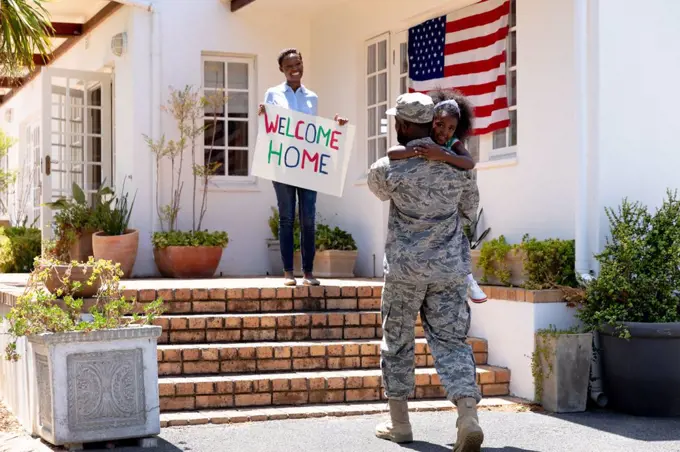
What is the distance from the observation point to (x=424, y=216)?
5195 mm

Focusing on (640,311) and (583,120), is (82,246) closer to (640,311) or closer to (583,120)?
(583,120)

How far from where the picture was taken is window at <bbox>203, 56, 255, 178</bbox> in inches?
448

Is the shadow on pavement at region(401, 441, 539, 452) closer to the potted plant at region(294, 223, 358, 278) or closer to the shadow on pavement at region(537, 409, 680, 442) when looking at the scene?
the shadow on pavement at region(537, 409, 680, 442)

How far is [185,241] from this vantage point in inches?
405

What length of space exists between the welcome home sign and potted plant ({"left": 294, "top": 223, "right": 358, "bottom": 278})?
218 centimetres

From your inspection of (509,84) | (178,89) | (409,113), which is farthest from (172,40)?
(409,113)

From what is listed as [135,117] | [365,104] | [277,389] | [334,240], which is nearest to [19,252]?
[135,117]

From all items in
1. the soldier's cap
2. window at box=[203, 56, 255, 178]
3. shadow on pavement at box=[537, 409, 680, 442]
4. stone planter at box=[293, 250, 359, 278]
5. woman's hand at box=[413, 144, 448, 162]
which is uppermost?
window at box=[203, 56, 255, 178]

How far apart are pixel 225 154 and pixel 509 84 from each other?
4.01 m

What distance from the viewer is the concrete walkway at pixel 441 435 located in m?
5.46

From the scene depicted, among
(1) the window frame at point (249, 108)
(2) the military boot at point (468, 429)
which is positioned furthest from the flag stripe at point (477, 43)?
(2) the military boot at point (468, 429)

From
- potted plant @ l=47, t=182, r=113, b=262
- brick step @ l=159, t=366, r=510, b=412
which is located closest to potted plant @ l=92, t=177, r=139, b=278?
potted plant @ l=47, t=182, r=113, b=262

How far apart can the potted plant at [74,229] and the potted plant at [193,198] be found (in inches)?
30.2

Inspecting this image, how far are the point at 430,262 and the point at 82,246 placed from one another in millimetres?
6424
